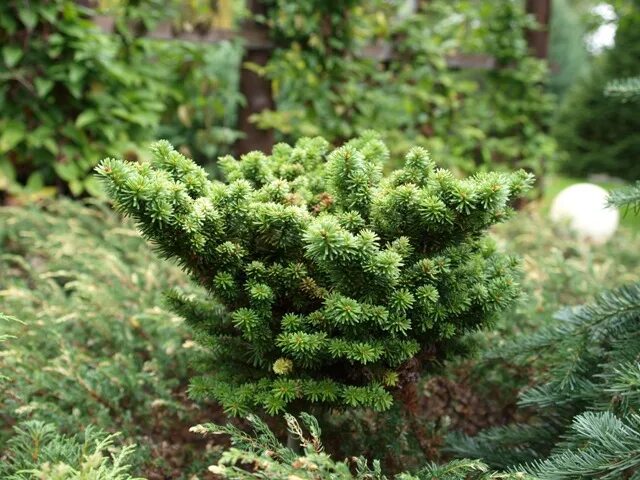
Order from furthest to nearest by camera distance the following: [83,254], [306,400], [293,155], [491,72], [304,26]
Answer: [491,72]
[304,26]
[83,254]
[293,155]
[306,400]

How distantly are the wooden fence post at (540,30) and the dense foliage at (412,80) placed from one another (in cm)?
18

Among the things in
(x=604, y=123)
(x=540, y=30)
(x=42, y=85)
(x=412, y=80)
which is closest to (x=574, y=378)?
(x=42, y=85)

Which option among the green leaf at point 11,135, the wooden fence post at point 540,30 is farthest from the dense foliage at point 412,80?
the green leaf at point 11,135

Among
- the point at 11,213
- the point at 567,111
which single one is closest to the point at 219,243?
the point at 11,213

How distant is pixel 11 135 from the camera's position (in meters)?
3.69

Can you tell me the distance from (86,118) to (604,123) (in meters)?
10.7

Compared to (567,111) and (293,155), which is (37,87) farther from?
(567,111)

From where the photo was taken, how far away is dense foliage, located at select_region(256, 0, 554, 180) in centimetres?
436

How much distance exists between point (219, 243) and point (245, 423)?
0.60 meters

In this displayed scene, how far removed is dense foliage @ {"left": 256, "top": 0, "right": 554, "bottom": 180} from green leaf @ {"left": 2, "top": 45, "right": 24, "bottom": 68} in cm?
149

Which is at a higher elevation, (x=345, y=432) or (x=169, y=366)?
(x=345, y=432)

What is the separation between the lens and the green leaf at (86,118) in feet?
12.3

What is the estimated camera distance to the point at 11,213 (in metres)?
3.54

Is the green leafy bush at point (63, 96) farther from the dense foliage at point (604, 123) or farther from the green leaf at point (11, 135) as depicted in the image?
the dense foliage at point (604, 123)
